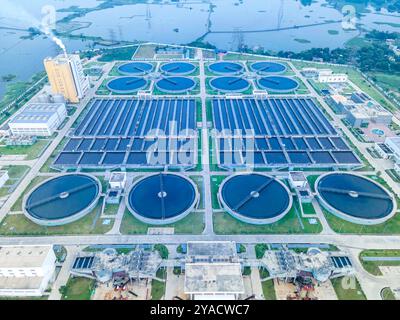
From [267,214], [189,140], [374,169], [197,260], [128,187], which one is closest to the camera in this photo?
[197,260]

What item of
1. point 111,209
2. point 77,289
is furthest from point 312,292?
point 111,209

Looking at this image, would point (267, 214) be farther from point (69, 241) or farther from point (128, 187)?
point (69, 241)

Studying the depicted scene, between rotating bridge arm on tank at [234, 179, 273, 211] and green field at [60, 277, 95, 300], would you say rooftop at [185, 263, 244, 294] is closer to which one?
rotating bridge arm on tank at [234, 179, 273, 211]

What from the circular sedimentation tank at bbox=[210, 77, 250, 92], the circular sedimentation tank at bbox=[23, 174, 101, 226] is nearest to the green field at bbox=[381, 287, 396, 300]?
the circular sedimentation tank at bbox=[23, 174, 101, 226]

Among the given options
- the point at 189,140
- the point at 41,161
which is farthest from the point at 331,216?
the point at 41,161

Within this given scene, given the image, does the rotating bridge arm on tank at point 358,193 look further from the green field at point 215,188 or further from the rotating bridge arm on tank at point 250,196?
the green field at point 215,188

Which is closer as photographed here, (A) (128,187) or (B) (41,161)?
(A) (128,187)
